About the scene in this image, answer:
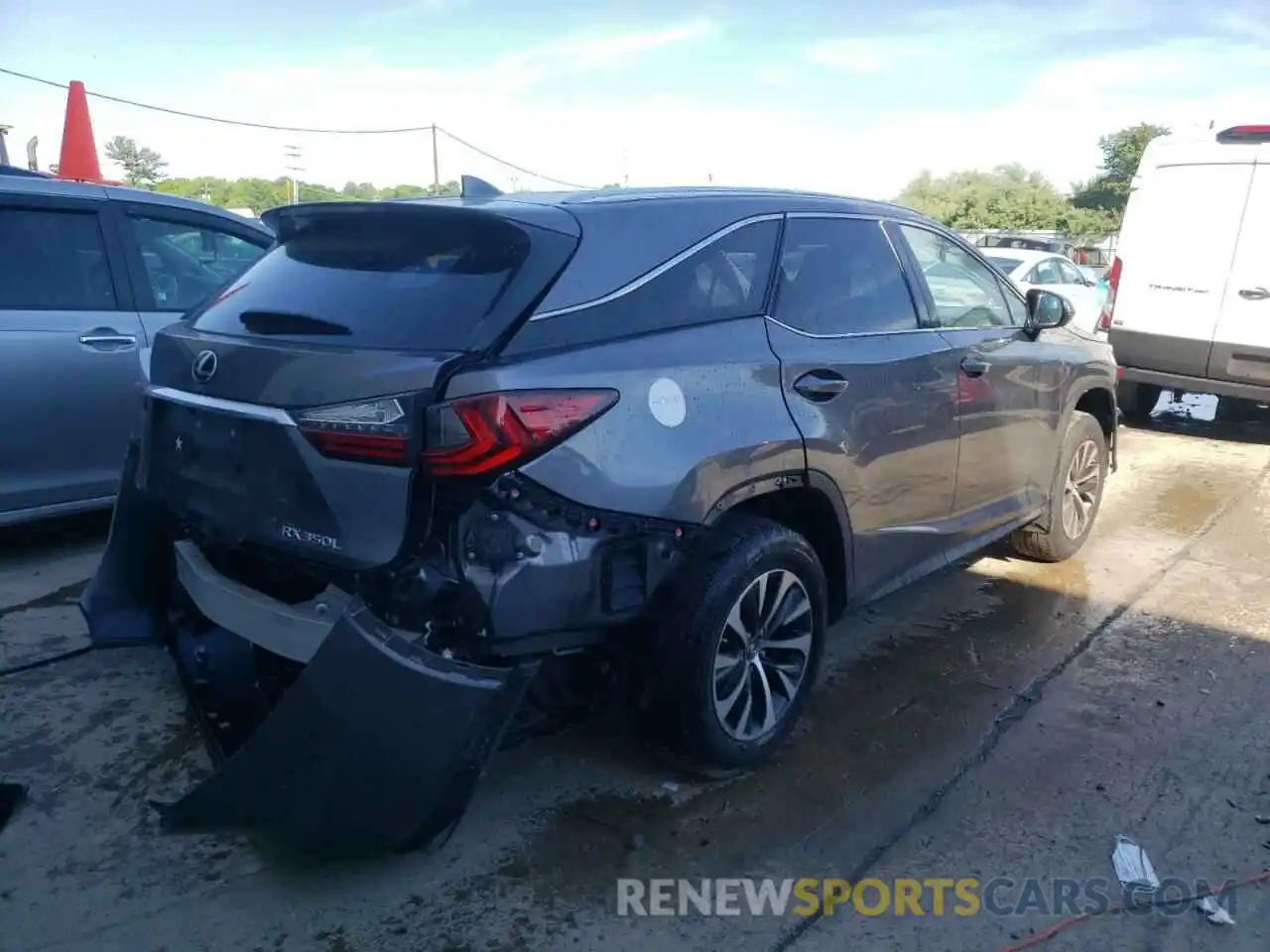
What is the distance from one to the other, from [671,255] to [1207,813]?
7.69ft

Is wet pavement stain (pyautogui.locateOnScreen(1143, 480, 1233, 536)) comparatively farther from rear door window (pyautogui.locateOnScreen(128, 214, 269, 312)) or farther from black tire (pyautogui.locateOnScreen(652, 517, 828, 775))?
rear door window (pyautogui.locateOnScreen(128, 214, 269, 312))

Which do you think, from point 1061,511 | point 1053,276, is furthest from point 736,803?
point 1053,276

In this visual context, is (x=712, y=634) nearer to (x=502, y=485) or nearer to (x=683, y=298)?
(x=502, y=485)

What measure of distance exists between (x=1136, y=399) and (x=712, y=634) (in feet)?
25.7

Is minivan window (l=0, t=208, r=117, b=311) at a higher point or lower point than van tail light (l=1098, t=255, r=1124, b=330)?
higher

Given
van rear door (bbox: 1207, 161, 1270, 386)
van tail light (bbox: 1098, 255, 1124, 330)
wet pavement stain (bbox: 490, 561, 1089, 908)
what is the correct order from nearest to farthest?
wet pavement stain (bbox: 490, 561, 1089, 908), van rear door (bbox: 1207, 161, 1270, 386), van tail light (bbox: 1098, 255, 1124, 330)

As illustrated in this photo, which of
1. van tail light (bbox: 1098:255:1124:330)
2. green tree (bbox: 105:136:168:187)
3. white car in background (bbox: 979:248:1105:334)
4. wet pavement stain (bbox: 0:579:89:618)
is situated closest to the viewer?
wet pavement stain (bbox: 0:579:89:618)

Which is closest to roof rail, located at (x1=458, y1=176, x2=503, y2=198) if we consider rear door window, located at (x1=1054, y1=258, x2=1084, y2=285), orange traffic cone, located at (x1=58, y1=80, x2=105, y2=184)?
orange traffic cone, located at (x1=58, y1=80, x2=105, y2=184)

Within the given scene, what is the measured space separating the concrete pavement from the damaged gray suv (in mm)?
231

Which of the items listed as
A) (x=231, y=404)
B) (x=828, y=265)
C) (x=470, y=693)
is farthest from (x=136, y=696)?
(x=828, y=265)

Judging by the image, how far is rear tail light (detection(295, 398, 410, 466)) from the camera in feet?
8.64

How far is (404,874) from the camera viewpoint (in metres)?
2.91

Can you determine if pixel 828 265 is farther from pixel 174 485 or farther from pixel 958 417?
pixel 174 485

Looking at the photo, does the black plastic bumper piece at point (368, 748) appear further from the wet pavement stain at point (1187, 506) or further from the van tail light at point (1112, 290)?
the van tail light at point (1112, 290)
